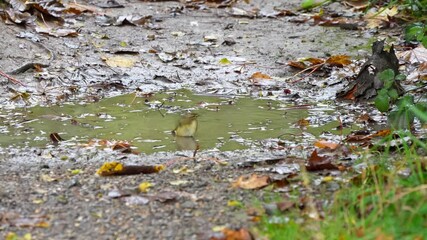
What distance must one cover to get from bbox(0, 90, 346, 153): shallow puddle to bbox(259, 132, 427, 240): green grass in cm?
137

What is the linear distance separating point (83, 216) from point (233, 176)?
0.78m

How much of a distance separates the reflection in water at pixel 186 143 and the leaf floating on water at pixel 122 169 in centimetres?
65

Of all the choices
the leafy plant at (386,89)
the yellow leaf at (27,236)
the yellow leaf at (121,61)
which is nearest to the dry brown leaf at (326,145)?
the leafy plant at (386,89)

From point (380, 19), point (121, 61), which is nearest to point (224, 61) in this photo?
point (121, 61)

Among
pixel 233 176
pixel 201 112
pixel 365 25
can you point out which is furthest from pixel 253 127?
pixel 365 25

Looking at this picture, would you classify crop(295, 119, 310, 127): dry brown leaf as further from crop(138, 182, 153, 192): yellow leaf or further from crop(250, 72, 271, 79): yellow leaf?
crop(138, 182, 153, 192): yellow leaf

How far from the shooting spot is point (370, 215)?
2703 mm

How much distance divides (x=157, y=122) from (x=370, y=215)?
2.40m

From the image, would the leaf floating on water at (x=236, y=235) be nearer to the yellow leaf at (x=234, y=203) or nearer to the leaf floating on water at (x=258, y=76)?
the yellow leaf at (x=234, y=203)

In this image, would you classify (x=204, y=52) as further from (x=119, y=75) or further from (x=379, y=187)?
→ (x=379, y=187)

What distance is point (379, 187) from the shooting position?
2.92 m

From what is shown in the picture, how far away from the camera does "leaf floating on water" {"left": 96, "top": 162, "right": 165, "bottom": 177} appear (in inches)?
Answer: 140

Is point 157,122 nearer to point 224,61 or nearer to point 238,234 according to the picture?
point 224,61

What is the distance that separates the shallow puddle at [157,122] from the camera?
14.5ft
